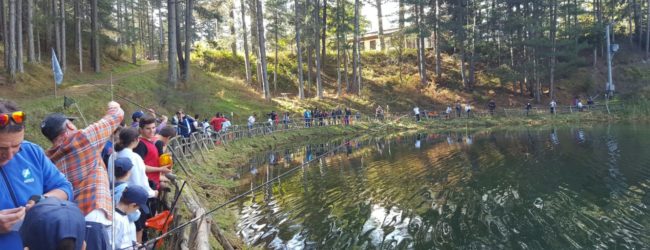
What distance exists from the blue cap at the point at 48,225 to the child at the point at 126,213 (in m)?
1.83

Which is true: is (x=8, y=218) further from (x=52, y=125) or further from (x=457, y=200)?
(x=457, y=200)

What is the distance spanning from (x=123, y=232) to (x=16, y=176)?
5.77 feet

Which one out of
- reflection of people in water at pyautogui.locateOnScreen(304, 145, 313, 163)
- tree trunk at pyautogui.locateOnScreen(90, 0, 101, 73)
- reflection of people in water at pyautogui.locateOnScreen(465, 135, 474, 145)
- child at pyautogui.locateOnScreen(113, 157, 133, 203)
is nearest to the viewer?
child at pyautogui.locateOnScreen(113, 157, 133, 203)

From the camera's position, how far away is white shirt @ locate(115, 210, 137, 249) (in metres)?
4.19

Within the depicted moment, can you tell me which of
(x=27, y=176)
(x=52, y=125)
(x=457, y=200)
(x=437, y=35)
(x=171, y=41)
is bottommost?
(x=457, y=200)

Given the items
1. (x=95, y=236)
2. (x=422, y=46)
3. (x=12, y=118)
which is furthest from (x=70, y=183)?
(x=422, y=46)

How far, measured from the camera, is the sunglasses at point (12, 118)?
2.49 metres

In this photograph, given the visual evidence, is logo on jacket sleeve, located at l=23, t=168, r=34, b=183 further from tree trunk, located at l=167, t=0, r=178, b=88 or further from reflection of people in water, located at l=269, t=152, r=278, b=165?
tree trunk, located at l=167, t=0, r=178, b=88

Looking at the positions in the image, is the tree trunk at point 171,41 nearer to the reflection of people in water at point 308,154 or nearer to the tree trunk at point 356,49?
the reflection of people in water at point 308,154

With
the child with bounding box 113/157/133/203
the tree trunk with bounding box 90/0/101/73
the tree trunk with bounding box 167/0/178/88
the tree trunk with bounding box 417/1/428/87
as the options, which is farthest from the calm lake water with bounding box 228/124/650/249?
the tree trunk with bounding box 417/1/428/87

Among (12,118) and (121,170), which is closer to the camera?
(12,118)

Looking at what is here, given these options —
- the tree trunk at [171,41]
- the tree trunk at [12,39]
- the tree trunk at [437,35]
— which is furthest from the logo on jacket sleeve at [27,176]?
the tree trunk at [437,35]

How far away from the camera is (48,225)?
91.5 inches

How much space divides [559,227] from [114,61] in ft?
119
